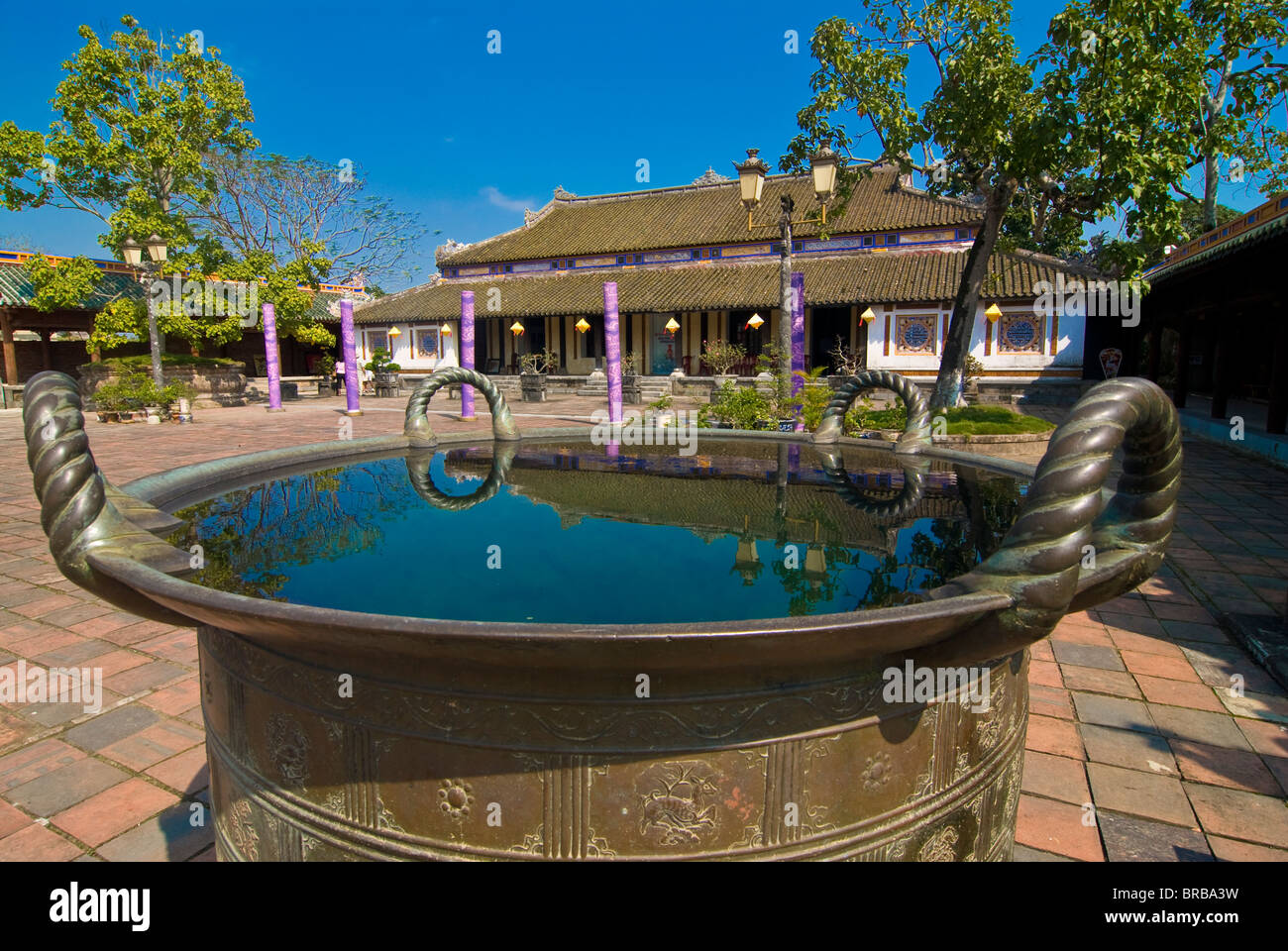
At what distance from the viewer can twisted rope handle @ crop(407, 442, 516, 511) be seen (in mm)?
2648

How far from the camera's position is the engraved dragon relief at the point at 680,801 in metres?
1.31

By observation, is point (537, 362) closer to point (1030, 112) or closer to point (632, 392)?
point (632, 392)

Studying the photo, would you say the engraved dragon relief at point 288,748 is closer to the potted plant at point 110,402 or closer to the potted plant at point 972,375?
the potted plant at point 110,402

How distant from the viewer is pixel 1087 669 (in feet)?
12.0

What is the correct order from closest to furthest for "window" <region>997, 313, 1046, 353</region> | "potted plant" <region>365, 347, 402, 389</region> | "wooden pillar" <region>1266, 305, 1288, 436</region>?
"wooden pillar" <region>1266, 305, 1288, 436</region>, "window" <region>997, 313, 1046, 353</region>, "potted plant" <region>365, 347, 402, 389</region>

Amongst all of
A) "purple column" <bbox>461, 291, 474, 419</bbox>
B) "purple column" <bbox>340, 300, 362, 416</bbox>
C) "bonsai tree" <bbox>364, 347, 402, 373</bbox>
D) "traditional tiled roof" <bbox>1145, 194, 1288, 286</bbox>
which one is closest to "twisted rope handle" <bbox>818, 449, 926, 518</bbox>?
"traditional tiled roof" <bbox>1145, 194, 1288, 286</bbox>

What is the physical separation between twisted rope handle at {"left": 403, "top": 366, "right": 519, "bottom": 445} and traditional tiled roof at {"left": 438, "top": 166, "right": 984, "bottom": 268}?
18.5m

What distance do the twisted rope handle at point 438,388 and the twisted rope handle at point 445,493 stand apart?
0.40ft

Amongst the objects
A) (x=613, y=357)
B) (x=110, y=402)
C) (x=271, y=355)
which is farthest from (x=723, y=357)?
(x=110, y=402)

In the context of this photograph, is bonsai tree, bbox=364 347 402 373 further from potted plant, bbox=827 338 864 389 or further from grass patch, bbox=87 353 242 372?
potted plant, bbox=827 338 864 389

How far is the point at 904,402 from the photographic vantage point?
3.22 metres
